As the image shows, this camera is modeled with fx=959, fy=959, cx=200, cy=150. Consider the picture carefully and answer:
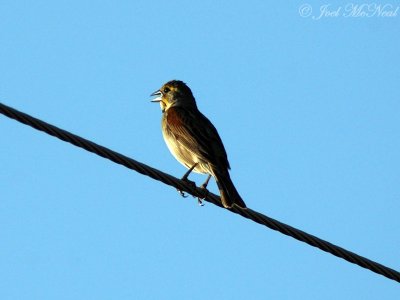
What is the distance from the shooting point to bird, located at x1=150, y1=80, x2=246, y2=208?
9.05 metres

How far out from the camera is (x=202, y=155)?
961cm

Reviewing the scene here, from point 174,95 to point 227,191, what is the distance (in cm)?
332

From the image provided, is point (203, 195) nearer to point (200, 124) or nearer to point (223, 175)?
point (223, 175)

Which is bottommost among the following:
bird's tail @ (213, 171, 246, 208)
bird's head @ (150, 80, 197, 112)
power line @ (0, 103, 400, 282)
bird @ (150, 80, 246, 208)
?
power line @ (0, 103, 400, 282)

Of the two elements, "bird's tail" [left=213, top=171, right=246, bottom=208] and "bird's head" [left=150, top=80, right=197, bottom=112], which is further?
"bird's head" [left=150, top=80, right=197, bottom=112]

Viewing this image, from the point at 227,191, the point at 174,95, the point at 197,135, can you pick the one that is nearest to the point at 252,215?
the point at 227,191

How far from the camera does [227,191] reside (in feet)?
28.8

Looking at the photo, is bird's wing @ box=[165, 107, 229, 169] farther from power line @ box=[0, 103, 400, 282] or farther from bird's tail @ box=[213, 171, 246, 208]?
power line @ box=[0, 103, 400, 282]

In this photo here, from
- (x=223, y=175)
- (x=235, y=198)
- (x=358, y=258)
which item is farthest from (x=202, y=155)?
(x=358, y=258)

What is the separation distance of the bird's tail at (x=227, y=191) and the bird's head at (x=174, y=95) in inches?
98.5

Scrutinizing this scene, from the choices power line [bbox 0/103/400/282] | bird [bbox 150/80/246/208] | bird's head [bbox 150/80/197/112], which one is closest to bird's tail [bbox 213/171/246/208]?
bird [bbox 150/80/246/208]

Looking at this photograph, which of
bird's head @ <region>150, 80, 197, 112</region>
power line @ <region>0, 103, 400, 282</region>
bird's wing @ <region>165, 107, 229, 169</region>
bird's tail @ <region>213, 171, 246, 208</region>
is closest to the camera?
power line @ <region>0, 103, 400, 282</region>

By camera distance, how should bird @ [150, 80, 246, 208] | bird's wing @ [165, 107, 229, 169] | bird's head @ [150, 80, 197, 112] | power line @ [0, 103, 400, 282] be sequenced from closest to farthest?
1. power line @ [0, 103, 400, 282]
2. bird @ [150, 80, 246, 208]
3. bird's wing @ [165, 107, 229, 169]
4. bird's head @ [150, 80, 197, 112]

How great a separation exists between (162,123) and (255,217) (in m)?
3.63
